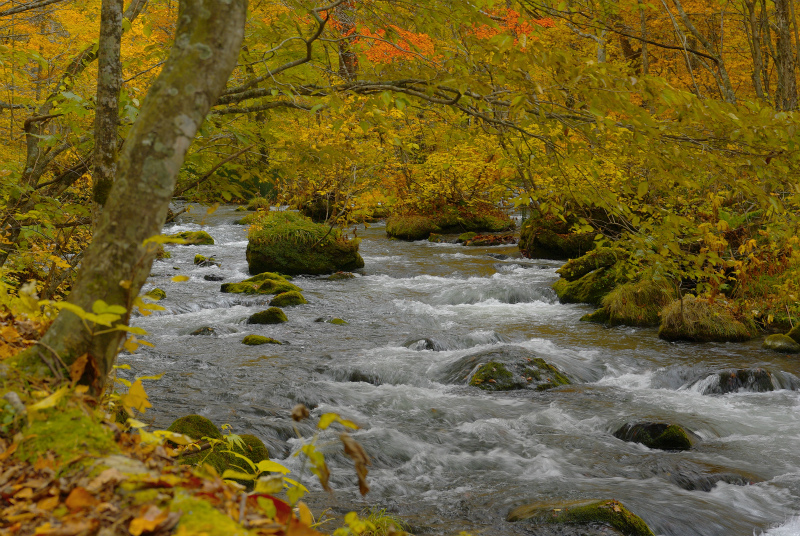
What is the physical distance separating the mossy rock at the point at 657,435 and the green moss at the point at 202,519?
5400mm

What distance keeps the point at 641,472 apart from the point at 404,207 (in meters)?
17.2

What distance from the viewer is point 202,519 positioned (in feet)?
4.86

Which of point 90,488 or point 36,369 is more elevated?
point 36,369

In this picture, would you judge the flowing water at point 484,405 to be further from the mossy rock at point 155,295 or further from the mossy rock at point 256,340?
the mossy rock at point 155,295

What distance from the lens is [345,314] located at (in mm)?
11398

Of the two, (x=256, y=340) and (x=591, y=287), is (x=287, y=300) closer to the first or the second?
(x=256, y=340)

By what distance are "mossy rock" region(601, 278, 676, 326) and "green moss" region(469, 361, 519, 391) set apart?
3.59 m

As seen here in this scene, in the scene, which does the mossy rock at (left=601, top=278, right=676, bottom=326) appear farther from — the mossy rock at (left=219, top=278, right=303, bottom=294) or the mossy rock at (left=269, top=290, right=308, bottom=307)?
the mossy rock at (left=219, top=278, right=303, bottom=294)

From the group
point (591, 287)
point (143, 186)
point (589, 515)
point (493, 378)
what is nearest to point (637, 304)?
point (591, 287)

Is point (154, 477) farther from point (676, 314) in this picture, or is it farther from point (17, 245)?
point (676, 314)

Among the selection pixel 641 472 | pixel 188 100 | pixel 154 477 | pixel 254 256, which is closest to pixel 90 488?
pixel 154 477

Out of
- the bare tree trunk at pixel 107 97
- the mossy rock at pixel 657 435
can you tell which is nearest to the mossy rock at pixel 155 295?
the bare tree trunk at pixel 107 97

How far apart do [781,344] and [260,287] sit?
988 cm

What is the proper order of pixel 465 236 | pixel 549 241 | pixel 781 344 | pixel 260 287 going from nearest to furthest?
pixel 781 344 → pixel 260 287 → pixel 549 241 → pixel 465 236
